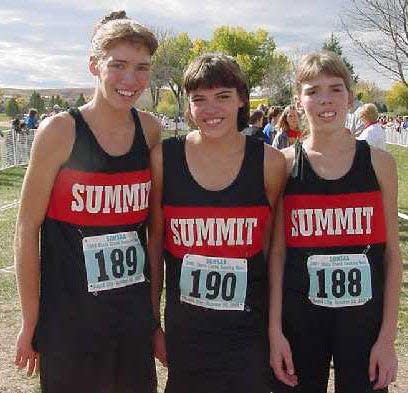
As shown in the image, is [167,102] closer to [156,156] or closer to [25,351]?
[156,156]

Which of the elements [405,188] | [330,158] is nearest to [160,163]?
[330,158]

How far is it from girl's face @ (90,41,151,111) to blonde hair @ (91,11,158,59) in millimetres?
22

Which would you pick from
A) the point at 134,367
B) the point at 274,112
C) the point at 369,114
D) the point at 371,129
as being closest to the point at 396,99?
the point at 274,112

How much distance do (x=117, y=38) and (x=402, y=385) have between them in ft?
10.3

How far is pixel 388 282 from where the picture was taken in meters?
2.60

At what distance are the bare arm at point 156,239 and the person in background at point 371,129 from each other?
6702 millimetres

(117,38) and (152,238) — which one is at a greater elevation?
(117,38)

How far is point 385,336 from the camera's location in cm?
254

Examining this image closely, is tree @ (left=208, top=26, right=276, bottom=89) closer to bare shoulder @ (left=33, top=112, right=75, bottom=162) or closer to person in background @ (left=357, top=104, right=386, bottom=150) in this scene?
person in background @ (left=357, top=104, right=386, bottom=150)

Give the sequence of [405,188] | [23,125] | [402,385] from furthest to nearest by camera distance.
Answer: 1. [23,125]
2. [405,188]
3. [402,385]

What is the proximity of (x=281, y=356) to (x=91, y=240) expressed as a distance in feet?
3.19

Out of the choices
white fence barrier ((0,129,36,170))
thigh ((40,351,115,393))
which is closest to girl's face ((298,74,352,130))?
thigh ((40,351,115,393))

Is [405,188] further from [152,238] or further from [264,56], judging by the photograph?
[264,56]

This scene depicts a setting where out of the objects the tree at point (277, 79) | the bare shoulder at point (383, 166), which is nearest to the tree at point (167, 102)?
the tree at point (277, 79)
